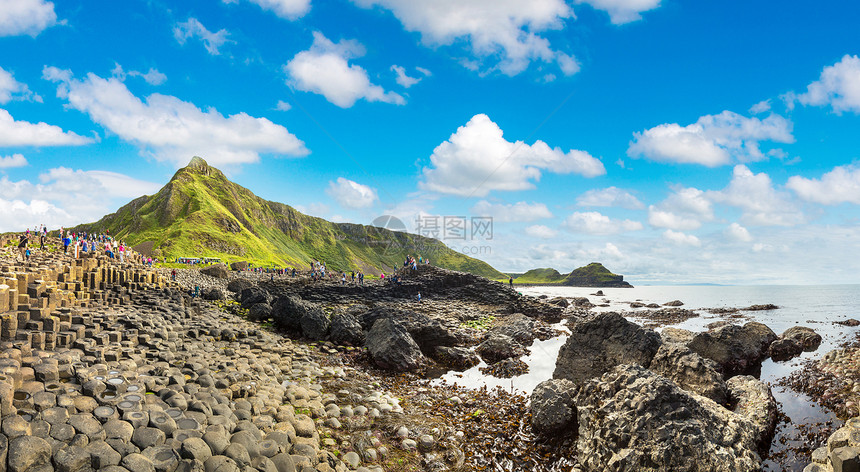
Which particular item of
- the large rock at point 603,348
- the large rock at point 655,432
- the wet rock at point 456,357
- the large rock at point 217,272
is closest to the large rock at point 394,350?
the wet rock at point 456,357

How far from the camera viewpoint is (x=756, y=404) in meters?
12.9

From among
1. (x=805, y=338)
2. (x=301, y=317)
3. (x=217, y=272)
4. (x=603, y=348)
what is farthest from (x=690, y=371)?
(x=217, y=272)

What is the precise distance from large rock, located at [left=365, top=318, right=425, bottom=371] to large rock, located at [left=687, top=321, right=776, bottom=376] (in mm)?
15824

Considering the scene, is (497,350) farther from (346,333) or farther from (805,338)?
(805,338)

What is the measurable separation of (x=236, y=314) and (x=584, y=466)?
2934cm

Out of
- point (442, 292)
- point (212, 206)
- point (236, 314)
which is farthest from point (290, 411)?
point (212, 206)

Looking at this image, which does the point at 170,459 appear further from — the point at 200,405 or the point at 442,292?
the point at 442,292

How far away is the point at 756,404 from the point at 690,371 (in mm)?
2134

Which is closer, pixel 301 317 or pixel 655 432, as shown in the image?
pixel 655 432

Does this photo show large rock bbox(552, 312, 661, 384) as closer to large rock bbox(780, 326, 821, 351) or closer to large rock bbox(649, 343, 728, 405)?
large rock bbox(649, 343, 728, 405)

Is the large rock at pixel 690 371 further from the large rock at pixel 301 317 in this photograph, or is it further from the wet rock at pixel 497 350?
the large rock at pixel 301 317

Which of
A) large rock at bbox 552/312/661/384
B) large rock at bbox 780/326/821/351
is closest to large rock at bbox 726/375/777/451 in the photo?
large rock at bbox 552/312/661/384

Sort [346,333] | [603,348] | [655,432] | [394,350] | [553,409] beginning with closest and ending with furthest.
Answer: [655,432] → [553,409] → [603,348] → [394,350] → [346,333]

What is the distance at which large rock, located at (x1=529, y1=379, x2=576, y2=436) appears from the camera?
39.9 feet
